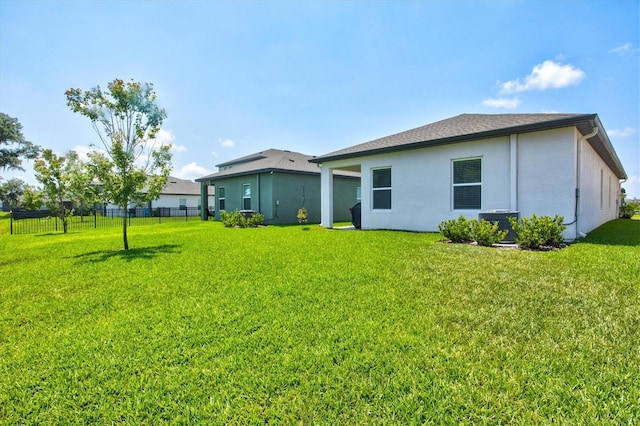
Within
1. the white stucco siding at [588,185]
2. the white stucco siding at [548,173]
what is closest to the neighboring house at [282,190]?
the white stucco siding at [548,173]

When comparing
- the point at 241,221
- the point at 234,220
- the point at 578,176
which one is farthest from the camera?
the point at 234,220

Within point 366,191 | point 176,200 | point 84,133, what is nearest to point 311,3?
point 366,191

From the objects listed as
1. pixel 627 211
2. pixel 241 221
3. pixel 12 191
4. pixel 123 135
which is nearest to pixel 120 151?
pixel 123 135

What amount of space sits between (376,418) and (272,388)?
77 centimetres

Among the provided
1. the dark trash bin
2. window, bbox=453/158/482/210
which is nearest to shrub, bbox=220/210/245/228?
the dark trash bin

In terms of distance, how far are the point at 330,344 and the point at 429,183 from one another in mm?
8256

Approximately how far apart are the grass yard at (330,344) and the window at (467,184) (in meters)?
3.92

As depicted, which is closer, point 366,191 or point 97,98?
point 97,98

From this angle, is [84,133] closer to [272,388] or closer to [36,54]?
[36,54]

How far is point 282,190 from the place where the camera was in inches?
651

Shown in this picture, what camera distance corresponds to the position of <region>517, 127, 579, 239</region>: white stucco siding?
768 cm

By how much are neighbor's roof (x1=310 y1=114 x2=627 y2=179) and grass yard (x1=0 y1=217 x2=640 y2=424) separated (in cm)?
373

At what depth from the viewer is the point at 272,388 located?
2277 mm

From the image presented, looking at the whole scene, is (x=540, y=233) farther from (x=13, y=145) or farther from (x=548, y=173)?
(x=13, y=145)
